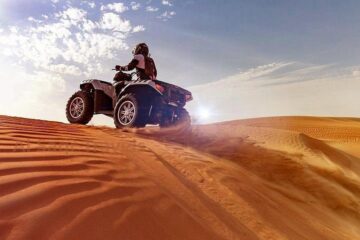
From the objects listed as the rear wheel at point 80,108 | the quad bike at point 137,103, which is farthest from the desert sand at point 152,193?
the rear wheel at point 80,108

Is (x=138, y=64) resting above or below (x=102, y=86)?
above

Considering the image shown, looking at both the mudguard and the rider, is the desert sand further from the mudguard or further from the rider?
the mudguard

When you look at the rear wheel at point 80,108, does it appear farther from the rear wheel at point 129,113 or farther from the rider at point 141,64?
the rear wheel at point 129,113

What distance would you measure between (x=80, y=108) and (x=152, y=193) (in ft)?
24.6

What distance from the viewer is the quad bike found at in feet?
29.7

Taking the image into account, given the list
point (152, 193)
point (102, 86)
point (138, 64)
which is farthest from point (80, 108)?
point (152, 193)

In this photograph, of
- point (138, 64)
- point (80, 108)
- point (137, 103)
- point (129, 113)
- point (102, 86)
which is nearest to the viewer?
point (137, 103)

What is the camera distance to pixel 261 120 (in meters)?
26.4

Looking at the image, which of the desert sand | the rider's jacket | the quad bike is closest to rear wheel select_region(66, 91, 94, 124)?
the quad bike

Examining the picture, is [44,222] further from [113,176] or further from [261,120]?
[261,120]

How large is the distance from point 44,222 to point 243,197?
9.87 ft

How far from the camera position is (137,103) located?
895cm

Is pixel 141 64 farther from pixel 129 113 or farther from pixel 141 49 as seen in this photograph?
pixel 129 113

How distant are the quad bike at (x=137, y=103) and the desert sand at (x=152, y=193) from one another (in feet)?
3.31
